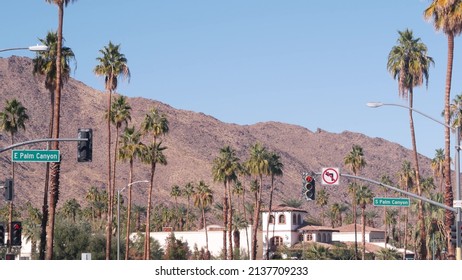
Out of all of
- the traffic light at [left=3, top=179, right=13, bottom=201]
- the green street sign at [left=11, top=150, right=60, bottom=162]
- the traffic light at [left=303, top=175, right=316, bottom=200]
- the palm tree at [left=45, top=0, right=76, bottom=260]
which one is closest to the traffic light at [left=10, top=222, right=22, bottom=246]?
the traffic light at [left=3, top=179, right=13, bottom=201]

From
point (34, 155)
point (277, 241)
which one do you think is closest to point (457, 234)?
point (34, 155)

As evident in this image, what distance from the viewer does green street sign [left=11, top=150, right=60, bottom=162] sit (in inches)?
1638

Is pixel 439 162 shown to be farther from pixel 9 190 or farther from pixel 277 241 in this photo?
pixel 9 190

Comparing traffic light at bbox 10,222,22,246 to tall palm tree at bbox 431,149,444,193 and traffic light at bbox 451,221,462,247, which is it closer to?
traffic light at bbox 451,221,462,247

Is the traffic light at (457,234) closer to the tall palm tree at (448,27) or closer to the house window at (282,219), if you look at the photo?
the tall palm tree at (448,27)

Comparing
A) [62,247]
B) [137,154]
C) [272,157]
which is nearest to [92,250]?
[62,247]

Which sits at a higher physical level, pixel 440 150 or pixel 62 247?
pixel 440 150

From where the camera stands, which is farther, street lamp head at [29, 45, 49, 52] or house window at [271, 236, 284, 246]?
house window at [271, 236, 284, 246]

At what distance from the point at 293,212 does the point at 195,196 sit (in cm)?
1716

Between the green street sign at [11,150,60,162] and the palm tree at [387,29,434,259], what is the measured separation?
37.9m

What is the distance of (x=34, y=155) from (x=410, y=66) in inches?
1578

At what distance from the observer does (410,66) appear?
73625 millimetres

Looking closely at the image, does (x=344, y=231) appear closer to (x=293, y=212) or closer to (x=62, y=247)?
(x=293, y=212)

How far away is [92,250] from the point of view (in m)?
98.1
